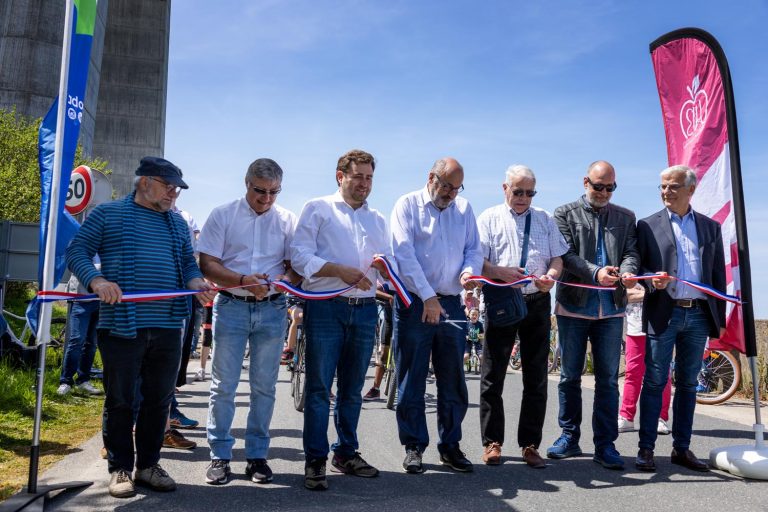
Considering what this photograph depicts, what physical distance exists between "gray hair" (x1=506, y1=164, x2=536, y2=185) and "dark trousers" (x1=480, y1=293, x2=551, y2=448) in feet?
3.07

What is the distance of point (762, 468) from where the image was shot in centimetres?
504

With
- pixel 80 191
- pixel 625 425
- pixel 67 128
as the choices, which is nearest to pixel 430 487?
pixel 67 128

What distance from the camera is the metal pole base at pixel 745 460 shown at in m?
5.05

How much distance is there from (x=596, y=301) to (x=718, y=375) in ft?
21.7

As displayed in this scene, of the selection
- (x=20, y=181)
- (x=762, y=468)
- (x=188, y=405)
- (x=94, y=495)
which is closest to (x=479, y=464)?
(x=762, y=468)

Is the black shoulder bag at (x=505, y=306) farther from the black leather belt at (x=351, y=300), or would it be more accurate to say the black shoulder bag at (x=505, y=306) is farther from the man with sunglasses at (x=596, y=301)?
the black leather belt at (x=351, y=300)

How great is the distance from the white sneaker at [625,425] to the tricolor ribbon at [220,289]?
347 cm

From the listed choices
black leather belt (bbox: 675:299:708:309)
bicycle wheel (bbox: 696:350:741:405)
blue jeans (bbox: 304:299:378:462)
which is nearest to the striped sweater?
blue jeans (bbox: 304:299:378:462)

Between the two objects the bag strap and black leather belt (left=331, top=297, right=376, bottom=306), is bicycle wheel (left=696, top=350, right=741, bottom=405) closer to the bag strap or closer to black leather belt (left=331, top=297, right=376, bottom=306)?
the bag strap

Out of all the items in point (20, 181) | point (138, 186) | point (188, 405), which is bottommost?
point (188, 405)

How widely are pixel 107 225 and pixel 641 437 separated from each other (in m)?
4.15

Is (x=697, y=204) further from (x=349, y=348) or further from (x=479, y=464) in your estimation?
(x=349, y=348)

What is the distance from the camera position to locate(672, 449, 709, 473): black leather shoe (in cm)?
537

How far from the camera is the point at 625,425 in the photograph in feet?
24.3
